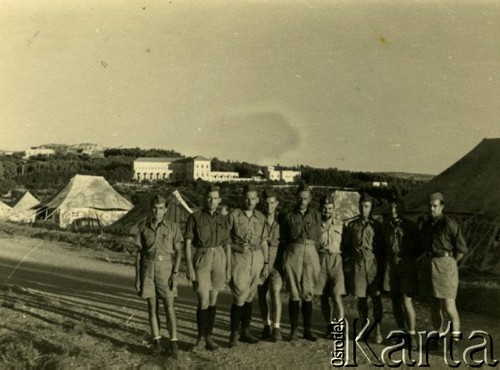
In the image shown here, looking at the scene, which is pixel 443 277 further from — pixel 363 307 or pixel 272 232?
pixel 272 232

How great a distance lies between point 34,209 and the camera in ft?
58.3

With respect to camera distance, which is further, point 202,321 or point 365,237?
point 365,237

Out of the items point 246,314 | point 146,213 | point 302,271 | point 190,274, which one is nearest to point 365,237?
point 302,271

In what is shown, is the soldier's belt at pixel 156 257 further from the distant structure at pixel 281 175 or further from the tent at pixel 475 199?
the tent at pixel 475 199

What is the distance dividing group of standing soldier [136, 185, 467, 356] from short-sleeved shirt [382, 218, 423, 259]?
0.03 feet

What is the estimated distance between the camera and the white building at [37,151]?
905 cm

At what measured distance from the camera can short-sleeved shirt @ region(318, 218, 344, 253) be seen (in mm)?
4898

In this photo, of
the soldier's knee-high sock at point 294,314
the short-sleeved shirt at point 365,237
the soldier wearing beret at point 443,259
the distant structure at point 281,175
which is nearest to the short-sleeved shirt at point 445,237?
the soldier wearing beret at point 443,259

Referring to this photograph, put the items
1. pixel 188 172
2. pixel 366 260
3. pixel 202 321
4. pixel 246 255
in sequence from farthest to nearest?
pixel 188 172 → pixel 366 260 → pixel 246 255 → pixel 202 321

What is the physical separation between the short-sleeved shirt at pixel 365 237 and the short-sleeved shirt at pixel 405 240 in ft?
0.62

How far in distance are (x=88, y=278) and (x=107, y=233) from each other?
6862 mm

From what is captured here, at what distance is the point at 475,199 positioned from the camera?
991 cm

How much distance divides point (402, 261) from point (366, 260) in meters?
0.37

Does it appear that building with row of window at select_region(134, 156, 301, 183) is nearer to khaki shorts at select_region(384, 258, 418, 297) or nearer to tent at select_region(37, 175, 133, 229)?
khaki shorts at select_region(384, 258, 418, 297)
